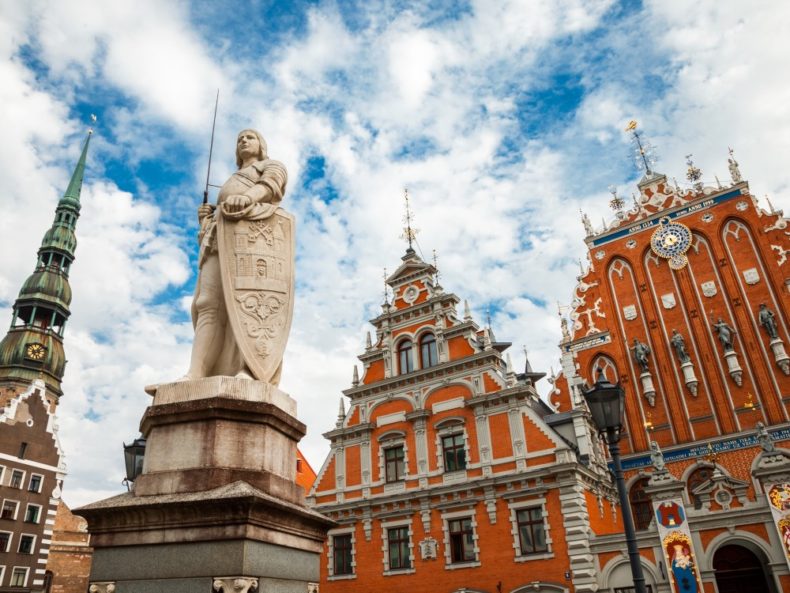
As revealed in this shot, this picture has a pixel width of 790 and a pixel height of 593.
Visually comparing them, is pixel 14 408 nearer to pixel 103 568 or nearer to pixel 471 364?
pixel 471 364

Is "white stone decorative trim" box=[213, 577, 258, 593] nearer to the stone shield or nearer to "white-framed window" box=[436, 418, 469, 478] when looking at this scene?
the stone shield

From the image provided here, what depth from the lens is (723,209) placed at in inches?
1001

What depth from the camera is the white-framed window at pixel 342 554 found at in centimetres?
2162

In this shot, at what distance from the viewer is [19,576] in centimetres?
3036

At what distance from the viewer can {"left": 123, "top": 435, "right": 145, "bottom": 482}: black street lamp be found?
26.9 ft

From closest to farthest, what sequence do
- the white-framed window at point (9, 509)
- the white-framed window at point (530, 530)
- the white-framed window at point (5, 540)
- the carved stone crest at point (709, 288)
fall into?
the white-framed window at point (530, 530) → the carved stone crest at point (709, 288) → the white-framed window at point (5, 540) → the white-framed window at point (9, 509)

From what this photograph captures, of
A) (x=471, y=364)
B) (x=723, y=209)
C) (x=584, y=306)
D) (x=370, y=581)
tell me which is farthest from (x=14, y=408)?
(x=723, y=209)

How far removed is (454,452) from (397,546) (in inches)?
157

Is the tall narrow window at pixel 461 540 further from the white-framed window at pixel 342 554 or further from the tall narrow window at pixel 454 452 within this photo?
the white-framed window at pixel 342 554

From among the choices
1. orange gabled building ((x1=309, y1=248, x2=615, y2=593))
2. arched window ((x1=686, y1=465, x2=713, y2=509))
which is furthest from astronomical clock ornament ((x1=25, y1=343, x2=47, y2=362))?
arched window ((x1=686, y1=465, x2=713, y2=509))

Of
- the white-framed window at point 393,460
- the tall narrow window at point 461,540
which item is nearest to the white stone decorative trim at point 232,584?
the tall narrow window at point 461,540

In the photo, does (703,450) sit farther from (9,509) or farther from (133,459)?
(9,509)

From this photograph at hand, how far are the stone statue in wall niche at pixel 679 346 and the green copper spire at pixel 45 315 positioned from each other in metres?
47.9

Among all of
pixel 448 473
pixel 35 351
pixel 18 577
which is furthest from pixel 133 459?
pixel 35 351
